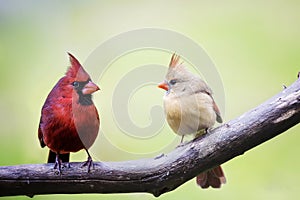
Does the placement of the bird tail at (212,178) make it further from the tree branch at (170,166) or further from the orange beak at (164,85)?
the orange beak at (164,85)

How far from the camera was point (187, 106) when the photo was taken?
4.76 feet

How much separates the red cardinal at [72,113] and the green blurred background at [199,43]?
39cm

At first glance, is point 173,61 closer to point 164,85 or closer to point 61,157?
point 164,85

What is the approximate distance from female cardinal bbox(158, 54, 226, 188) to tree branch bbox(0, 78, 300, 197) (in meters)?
0.07

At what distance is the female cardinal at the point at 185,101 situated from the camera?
4.75ft

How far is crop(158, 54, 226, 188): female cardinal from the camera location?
1.45 metres

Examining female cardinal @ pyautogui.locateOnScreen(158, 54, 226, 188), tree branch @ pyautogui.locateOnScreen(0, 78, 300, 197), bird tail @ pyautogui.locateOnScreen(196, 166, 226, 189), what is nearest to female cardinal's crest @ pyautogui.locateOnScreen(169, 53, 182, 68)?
female cardinal @ pyautogui.locateOnScreen(158, 54, 226, 188)

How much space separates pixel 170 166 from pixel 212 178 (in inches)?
10.2

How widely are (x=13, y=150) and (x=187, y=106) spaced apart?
29.0 inches

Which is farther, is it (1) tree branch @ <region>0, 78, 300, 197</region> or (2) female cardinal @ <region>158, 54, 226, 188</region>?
(2) female cardinal @ <region>158, 54, 226, 188</region>

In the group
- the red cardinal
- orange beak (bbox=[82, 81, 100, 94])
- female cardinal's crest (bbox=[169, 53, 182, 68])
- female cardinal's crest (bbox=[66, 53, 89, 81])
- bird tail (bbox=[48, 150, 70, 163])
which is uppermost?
female cardinal's crest (bbox=[169, 53, 182, 68])

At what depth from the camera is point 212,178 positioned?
1596 millimetres

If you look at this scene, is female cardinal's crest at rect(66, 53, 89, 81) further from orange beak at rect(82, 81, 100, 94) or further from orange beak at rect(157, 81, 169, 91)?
orange beak at rect(157, 81, 169, 91)

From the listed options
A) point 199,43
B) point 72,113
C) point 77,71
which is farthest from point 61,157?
point 199,43
